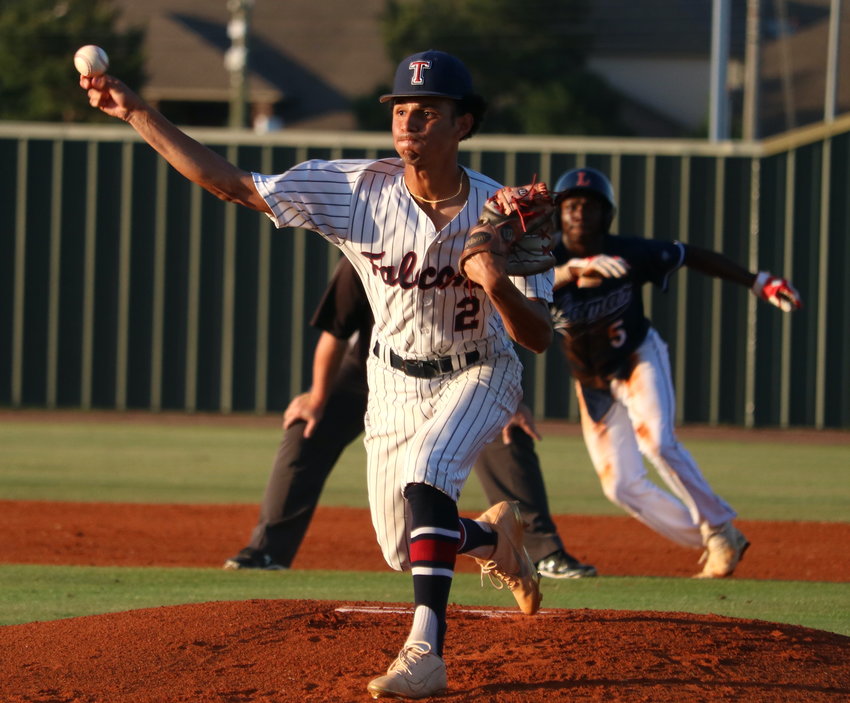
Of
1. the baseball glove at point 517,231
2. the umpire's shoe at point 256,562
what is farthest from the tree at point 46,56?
the baseball glove at point 517,231

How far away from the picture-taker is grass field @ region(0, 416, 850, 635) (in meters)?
5.65

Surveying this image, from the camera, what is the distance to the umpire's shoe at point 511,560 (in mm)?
4484

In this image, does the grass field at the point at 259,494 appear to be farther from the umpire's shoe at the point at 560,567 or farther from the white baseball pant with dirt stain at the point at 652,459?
the white baseball pant with dirt stain at the point at 652,459

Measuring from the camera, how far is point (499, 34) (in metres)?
38.7

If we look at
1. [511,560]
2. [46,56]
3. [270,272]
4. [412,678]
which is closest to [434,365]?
[511,560]

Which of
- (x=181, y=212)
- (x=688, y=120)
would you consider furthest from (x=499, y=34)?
(x=181, y=212)

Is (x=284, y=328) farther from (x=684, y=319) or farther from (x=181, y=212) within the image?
(x=684, y=319)

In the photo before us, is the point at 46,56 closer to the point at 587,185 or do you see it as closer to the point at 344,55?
the point at 344,55

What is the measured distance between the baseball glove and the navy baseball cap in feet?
1.26

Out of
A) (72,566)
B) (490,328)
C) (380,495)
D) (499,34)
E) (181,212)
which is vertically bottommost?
(72,566)

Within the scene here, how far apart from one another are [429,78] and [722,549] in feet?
10.5

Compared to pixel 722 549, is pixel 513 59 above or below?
above

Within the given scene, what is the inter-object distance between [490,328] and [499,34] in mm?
35589

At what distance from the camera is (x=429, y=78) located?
13.5 ft
